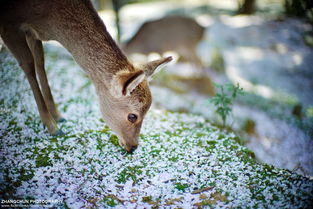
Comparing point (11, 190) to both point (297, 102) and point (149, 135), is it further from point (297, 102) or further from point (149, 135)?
point (297, 102)

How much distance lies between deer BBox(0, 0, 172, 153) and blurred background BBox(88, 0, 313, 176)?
84.3 inches

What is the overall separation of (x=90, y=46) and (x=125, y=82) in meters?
0.99

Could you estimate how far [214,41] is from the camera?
9852 millimetres

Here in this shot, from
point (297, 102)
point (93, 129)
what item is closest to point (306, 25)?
point (297, 102)

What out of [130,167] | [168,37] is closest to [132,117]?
[130,167]

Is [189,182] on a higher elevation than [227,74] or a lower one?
higher

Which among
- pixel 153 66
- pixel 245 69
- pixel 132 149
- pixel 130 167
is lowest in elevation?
pixel 245 69

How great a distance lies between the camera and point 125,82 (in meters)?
3.15

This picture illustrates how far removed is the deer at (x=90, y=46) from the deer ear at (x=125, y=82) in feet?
0.09

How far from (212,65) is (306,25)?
4586mm

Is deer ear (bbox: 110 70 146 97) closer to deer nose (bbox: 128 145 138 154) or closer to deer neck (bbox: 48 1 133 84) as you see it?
deer neck (bbox: 48 1 133 84)

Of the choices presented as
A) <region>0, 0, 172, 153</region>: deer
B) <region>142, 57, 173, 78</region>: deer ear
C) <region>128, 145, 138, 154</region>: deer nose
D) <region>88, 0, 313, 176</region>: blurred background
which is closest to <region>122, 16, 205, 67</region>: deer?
<region>88, 0, 313, 176</region>: blurred background

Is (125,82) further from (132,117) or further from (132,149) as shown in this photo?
(132,149)

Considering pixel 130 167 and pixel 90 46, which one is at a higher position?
pixel 90 46
